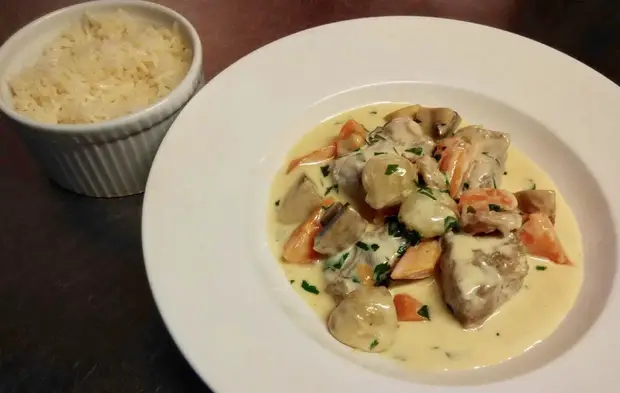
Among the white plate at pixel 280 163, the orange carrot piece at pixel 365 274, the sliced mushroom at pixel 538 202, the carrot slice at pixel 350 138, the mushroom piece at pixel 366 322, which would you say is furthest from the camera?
the carrot slice at pixel 350 138

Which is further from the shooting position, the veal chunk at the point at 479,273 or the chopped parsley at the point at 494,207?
the chopped parsley at the point at 494,207

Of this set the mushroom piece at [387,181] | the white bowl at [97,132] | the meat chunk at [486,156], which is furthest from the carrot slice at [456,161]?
Answer: the white bowl at [97,132]

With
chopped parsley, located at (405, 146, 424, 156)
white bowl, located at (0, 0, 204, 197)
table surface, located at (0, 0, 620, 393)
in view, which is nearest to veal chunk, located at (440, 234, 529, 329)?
chopped parsley, located at (405, 146, 424, 156)

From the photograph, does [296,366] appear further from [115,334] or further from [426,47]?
[426,47]

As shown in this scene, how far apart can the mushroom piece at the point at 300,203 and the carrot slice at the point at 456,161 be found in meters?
0.32

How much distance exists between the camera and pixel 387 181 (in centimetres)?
141

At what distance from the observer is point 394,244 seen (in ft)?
4.58

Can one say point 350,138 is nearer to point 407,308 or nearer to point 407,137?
point 407,137

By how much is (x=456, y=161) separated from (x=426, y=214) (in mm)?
222

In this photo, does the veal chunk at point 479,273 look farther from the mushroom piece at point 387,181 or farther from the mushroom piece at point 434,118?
the mushroom piece at point 434,118

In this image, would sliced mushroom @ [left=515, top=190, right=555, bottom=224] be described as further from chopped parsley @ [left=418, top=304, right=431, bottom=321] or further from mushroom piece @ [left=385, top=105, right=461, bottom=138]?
chopped parsley @ [left=418, top=304, right=431, bottom=321]

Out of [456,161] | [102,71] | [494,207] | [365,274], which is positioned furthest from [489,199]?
[102,71]

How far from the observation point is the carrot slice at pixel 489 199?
4.74 ft

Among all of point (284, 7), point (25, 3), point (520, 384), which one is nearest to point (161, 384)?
point (520, 384)
